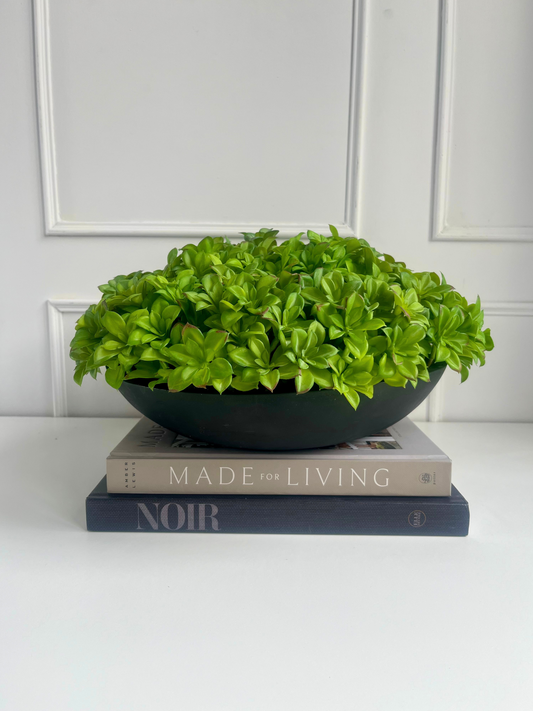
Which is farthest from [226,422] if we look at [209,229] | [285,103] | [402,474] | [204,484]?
[285,103]

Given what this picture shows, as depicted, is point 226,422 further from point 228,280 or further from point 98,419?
point 98,419

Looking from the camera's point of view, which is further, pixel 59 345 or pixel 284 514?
pixel 59 345

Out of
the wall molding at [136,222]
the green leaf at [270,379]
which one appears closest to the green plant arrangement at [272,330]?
the green leaf at [270,379]

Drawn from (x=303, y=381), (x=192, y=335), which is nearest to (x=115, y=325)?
(x=192, y=335)

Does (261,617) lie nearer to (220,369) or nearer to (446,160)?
(220,369)

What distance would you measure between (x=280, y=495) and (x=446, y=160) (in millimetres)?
664

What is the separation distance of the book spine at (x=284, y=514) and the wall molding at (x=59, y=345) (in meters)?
0.49

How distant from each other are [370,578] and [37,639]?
0.87 feet

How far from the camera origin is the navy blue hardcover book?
0.52 metres

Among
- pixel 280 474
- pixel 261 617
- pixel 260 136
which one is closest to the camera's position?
pixel 261 617

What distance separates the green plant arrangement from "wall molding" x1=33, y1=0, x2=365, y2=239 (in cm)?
38

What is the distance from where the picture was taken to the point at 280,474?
52 centimetres

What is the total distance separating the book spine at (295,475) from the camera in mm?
516

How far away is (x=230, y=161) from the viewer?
0.90 m
